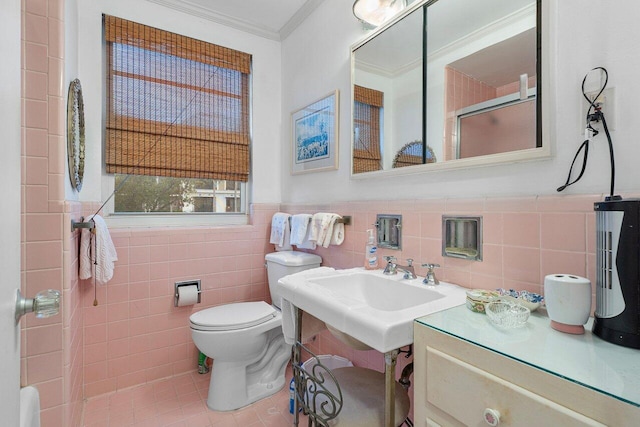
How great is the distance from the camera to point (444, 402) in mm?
736

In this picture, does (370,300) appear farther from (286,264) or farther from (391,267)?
(286,264)

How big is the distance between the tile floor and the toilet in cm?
7

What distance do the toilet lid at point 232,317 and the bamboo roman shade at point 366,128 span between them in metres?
0.98

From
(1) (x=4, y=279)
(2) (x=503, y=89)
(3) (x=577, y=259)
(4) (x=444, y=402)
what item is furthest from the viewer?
(2) (x=503, y=89)

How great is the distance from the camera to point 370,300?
1385 millimetres

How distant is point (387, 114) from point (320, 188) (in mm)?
666

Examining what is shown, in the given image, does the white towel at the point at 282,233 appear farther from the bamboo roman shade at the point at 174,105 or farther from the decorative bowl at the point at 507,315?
the decorative bowl at the point at 507,315

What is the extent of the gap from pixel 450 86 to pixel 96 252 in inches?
72.7

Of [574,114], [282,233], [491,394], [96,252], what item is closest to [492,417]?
[491,394]

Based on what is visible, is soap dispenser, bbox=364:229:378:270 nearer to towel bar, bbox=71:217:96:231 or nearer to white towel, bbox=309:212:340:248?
white towel, bbox=309:212:340:248

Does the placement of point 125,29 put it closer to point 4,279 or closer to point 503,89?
point 4,279

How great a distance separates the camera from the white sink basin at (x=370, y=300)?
82 cm

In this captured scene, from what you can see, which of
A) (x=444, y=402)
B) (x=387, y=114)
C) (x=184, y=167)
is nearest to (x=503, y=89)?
(x=387, y=114)

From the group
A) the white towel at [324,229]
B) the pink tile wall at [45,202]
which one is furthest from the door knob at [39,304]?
the white towel at [324,229]
